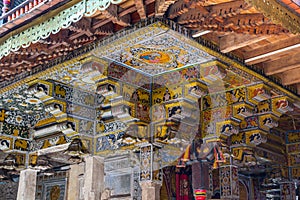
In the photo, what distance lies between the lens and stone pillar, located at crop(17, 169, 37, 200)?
8.91m

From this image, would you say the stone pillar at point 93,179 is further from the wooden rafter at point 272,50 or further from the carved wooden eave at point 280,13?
the carved wooden eave at point 280,13

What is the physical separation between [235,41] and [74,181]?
19.2 feet

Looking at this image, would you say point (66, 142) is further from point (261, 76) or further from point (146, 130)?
point (261, 76)

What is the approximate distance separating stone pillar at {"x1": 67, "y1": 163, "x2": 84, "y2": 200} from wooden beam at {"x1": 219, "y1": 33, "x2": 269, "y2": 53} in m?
5.34

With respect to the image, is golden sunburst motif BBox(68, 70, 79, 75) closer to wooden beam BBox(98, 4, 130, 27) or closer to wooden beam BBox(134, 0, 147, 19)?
wooden beam BBox(98, 4, 130, 27)

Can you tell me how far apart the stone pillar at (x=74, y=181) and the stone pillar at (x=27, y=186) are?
48.2 inches

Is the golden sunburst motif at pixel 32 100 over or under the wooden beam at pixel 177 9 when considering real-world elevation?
under

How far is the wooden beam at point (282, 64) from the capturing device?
246 inches

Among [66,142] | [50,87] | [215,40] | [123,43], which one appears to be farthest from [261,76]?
[66,142]

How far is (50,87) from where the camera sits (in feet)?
23.0

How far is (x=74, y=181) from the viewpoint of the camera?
400 inches

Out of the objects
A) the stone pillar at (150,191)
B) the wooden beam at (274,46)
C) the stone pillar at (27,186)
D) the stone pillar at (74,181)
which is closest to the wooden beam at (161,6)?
the wooden beam at (274,46)

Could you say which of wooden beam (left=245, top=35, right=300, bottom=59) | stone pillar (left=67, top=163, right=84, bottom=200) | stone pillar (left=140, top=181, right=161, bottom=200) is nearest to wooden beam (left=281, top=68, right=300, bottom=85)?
wooden beam (left=245, top=35, right=300, bottom=59)

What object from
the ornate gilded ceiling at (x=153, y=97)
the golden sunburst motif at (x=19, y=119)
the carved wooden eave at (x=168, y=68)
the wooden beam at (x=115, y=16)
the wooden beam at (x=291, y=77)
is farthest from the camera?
the golden sunburst motif at (x=19, y=119)
